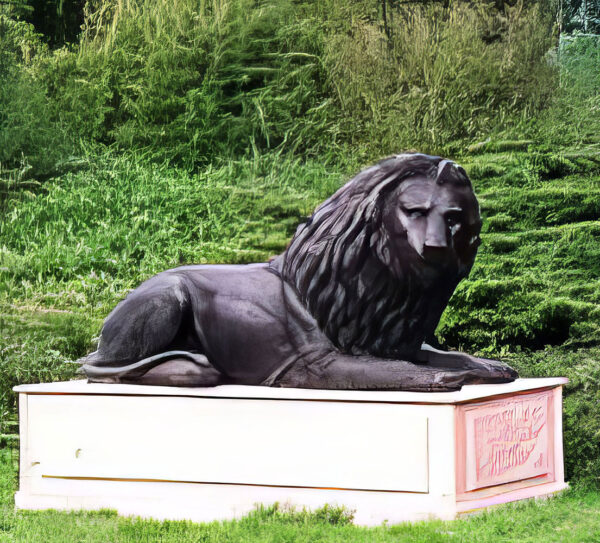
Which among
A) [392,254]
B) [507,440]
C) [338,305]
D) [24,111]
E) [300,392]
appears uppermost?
[24,111]

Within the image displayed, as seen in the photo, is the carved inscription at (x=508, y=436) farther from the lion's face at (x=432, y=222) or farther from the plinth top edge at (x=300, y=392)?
the lion's face at (x=432, y=222)

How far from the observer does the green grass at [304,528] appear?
11.6 ft

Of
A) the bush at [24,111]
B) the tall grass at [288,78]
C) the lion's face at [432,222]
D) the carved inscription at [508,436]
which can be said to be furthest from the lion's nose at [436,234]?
the bush at [24,111]

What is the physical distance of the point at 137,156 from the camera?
25.1 ft

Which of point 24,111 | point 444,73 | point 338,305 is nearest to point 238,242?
point 444,73

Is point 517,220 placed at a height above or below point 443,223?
below

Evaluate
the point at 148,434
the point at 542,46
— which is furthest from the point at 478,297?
the point at 148,434

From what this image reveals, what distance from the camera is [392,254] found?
12.5 feet

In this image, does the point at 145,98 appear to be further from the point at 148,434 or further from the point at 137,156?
the point at 148,434

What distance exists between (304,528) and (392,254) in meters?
1.18

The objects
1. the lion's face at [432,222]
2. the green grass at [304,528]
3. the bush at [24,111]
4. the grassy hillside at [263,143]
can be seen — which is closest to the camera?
the green grass at [304,528]

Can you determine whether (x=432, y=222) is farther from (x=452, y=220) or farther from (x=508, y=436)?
(x=508, y=436)

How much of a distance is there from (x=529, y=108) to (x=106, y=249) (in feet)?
11.8

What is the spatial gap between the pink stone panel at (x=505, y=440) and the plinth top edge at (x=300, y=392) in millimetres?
50
